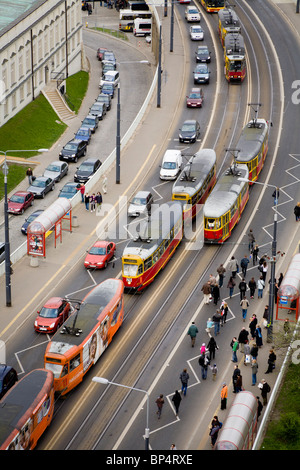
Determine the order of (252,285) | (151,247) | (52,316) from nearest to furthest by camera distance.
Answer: (52,316) < (252,285) < (151,247)

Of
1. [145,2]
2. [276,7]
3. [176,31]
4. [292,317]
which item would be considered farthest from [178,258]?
[145,2]

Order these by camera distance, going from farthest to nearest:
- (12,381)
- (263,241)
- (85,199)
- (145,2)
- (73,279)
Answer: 1. (145,2)
2. (85,199)
3. (263,241)
4. (73,279)
5. (12,381)

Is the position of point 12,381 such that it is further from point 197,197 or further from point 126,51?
point 126,51

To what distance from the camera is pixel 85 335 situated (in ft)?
195

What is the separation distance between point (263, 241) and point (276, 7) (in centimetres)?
6082

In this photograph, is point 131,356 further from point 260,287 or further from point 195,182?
point 195,182

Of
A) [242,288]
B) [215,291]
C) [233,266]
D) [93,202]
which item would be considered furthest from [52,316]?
[93,202]

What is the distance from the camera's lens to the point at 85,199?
81.7 meters

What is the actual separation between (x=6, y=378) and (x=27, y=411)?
569 centimetres

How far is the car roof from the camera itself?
214 ft

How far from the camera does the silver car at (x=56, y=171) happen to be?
89562mm

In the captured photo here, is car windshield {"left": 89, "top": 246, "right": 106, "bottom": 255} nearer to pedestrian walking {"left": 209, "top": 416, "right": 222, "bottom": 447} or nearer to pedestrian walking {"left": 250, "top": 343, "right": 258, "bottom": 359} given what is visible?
pedestrian walking {"left": 250, "top": 343, "right": 258, "bottom": 359}

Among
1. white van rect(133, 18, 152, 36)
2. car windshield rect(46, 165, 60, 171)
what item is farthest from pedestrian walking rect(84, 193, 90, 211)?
white van rect(133, 18, 152, 36)
